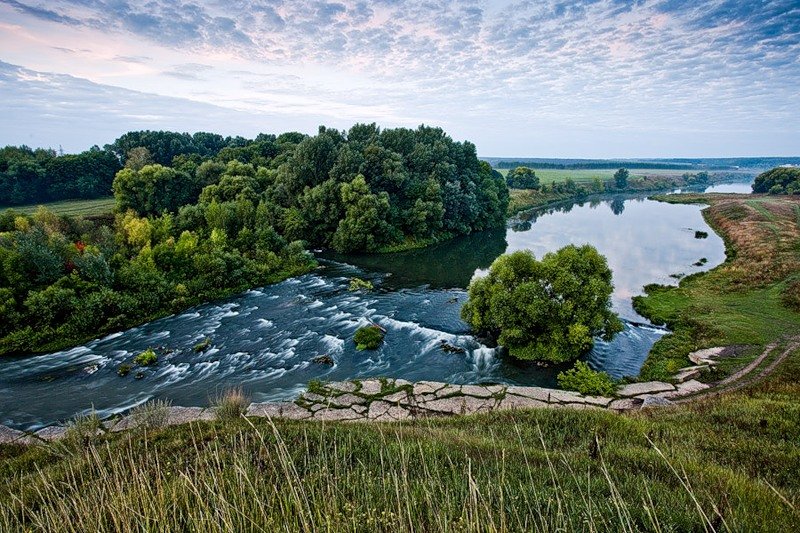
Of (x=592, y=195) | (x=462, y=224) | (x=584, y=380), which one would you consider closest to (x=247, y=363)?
(x=584, y=380)

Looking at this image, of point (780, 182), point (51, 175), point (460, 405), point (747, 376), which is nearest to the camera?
point (460, 405)

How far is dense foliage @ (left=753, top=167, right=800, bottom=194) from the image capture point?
88262 mm

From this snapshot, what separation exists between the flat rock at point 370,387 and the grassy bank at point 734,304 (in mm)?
11686

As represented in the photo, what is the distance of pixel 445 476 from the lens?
7.23m

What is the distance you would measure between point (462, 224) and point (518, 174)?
5598 cm

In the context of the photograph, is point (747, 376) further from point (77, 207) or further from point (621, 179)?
point (621, 179)

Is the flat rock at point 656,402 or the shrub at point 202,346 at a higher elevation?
the flat rock at point 656,402

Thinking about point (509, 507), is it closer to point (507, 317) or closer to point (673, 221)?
point (507, 317)

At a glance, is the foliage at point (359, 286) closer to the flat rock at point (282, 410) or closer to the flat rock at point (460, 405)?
the flat rock at point (282, 410)

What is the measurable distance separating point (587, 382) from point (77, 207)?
59.0 m

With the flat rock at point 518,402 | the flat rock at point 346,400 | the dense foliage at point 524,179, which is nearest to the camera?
the flat rock at point 518,402

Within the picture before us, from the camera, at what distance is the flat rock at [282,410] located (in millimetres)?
13545

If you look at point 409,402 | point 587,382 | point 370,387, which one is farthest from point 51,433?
point 587,382

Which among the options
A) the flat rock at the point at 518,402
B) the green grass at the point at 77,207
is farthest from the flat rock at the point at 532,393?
the green grass at the point at 77,207
